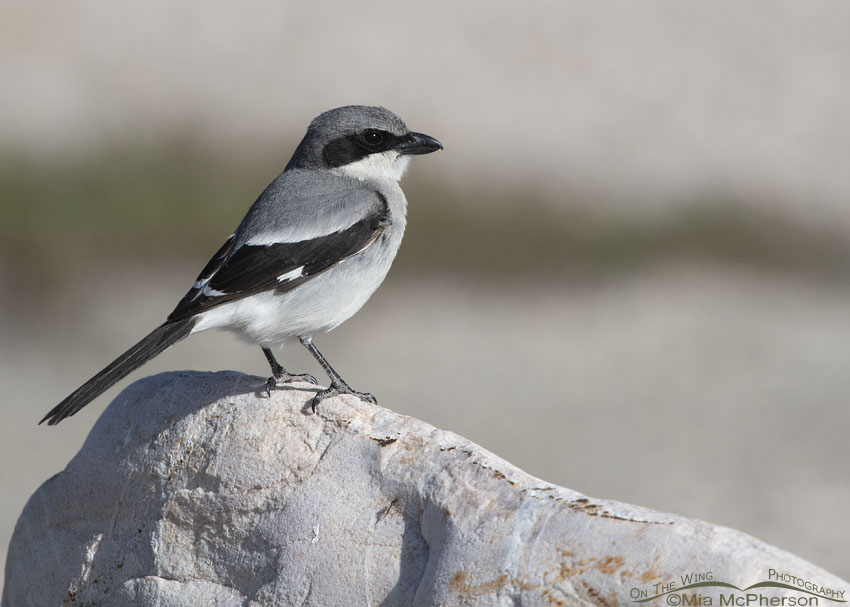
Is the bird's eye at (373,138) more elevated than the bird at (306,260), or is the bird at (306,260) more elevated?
the bird's eye at (373,138)

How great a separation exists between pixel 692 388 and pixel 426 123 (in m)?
4.65

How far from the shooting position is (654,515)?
10.2ft

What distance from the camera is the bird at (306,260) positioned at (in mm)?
4359

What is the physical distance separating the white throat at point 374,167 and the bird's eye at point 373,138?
5 cm

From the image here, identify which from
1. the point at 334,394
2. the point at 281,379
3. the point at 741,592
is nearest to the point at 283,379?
the point at 281,379

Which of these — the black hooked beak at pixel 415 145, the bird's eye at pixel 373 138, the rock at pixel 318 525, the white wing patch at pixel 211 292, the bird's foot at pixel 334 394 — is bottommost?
the rock at pixel 318 525

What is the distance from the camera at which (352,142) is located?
518 centimetres

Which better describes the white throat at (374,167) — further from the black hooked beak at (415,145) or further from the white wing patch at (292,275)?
the white wing patch at (292,275)

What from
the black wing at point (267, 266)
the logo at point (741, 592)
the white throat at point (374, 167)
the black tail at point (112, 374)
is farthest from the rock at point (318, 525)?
the white throat at point (374, 167)

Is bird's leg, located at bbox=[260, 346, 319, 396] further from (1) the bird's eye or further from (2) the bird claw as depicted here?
(1) the bird's eye

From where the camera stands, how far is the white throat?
5176 mm

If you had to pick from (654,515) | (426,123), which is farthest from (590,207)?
(654,515)

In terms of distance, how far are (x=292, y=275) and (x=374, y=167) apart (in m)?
0.94

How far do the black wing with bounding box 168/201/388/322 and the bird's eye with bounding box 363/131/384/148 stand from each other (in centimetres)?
59
